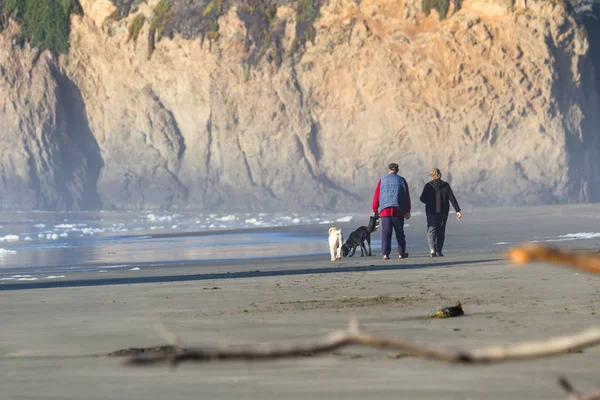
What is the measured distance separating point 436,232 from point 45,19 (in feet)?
141

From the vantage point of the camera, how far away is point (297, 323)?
7281 mm

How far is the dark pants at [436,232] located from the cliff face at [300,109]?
92.0 ft

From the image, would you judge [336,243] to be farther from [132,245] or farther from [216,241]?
[132,245]

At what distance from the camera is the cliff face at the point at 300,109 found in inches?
1753

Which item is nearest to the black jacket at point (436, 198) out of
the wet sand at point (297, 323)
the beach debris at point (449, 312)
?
the wet sand at point (297, 323)

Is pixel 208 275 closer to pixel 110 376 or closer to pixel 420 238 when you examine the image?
pixel 110 376

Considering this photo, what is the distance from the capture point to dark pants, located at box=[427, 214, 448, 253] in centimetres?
1627

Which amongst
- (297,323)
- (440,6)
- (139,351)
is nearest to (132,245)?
(297,323)

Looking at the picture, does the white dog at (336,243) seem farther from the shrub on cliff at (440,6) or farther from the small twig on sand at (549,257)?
the shrub on cliff at (440,6)

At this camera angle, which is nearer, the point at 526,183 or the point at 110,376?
the point at 110,376

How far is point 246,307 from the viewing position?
876cm

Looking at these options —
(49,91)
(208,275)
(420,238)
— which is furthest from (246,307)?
(49,91)

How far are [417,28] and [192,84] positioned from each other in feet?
38.9

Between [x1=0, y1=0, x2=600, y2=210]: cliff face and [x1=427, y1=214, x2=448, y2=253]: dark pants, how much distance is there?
2805cm
